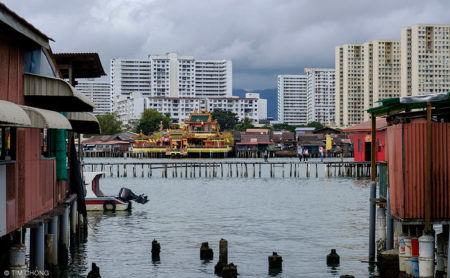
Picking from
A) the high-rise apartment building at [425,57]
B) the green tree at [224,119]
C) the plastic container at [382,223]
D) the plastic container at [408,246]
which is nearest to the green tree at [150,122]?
the green tree at [224,119]

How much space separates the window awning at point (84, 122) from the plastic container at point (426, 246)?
11276 mm

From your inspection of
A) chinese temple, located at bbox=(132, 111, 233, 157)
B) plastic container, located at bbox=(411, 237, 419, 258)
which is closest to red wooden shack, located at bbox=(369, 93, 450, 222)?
plastic container, located at bbox=(411, 237, 419, 258)

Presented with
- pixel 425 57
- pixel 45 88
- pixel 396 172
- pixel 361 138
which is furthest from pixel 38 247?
pixel 425 57

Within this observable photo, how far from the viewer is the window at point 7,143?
45.8 feet

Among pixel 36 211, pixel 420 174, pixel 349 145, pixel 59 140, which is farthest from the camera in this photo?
pixel 349 145

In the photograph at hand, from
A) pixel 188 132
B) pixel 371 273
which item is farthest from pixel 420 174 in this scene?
pixel 188 132

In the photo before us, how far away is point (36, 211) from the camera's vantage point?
1631 cm

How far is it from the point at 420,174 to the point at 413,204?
0.65 m

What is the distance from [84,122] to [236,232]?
11067mm

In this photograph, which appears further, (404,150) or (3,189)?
(404,150)

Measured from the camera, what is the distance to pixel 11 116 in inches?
446

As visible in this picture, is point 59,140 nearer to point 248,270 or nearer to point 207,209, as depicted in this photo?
point 248,270

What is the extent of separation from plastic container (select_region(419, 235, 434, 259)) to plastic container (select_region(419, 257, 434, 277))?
8cm

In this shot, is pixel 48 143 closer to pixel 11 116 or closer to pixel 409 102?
pixel 11 116
